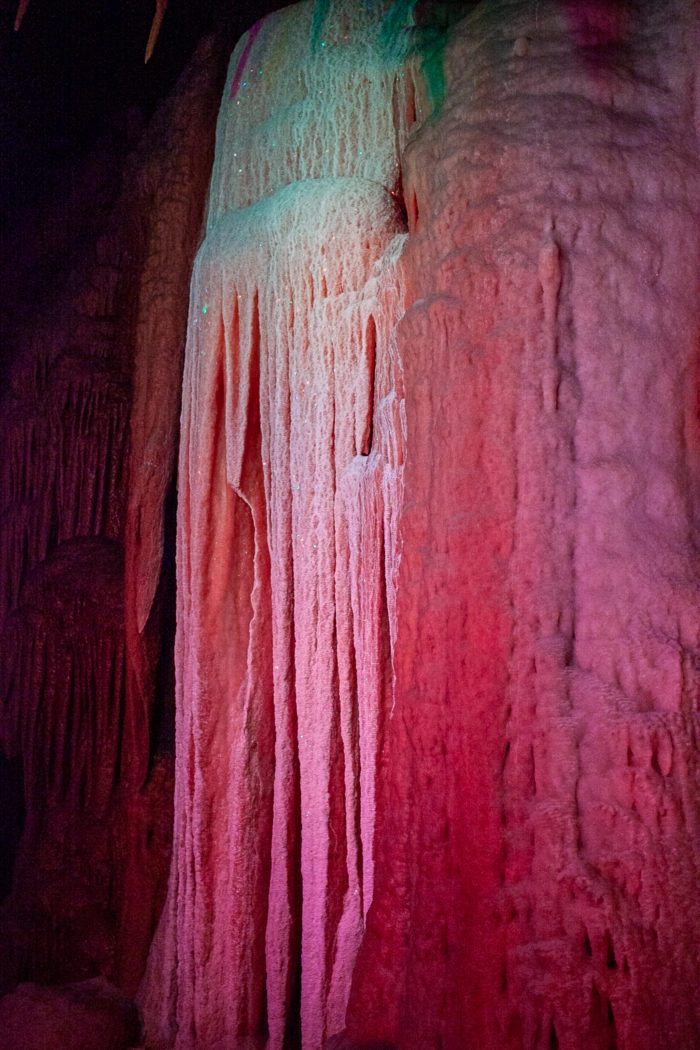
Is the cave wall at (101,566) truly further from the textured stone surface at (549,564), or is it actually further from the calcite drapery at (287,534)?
the textured stone surface at (549,564)

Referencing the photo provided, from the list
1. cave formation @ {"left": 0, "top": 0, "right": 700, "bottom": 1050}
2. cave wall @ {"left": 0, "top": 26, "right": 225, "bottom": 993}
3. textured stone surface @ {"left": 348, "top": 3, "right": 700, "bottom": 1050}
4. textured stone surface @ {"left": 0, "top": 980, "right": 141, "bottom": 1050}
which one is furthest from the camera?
cave wall @ {"left": 0, "top": 26, "right": 225, "bottom": 993}

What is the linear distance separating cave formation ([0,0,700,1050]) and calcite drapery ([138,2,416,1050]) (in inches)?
0.6

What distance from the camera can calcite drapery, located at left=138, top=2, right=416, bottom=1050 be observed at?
334cm

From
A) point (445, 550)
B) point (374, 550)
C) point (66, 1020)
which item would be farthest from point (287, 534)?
point (66, 1020)

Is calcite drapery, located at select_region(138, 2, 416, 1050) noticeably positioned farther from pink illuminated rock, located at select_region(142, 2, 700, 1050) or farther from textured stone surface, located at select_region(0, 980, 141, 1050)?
textured stone surface, located at select_region(0, 980, 141, 1050)

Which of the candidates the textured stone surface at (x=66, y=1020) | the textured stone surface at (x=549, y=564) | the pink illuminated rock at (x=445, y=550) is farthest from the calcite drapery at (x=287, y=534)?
the textured stone surface at (x=549, y=564)

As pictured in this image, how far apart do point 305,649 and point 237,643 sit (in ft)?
1.62

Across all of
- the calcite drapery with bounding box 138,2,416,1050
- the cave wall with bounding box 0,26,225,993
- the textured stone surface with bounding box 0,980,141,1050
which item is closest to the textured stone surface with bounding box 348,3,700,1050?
the calcite drapery with bounding box 138,2,416,1050

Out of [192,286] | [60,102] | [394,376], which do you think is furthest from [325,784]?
[60,102]

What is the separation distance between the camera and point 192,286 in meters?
4.06

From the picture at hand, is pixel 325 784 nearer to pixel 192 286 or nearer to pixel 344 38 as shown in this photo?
pixel 192 286

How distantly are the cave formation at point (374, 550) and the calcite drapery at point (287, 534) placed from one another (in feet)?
0.05

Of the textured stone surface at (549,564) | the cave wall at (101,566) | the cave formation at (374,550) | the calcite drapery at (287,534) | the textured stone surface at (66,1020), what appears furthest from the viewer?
the cave wall at (101,566)

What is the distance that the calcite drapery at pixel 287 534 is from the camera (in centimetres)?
334
